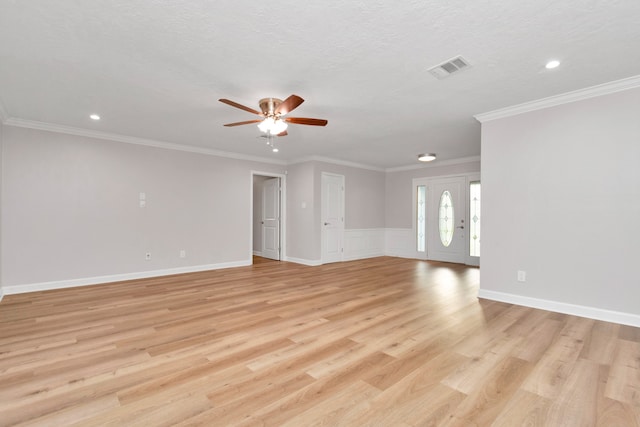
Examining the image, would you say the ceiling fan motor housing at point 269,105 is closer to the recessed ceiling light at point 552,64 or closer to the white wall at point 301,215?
the recessed ceiling light at point 552,64

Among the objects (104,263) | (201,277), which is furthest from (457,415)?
(104,263)

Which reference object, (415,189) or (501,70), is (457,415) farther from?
(415,189)

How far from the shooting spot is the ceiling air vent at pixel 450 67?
2561 mm

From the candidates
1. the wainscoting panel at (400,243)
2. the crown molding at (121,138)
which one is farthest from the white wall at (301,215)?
the wainscoting panel at (400,243)

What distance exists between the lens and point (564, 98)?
3287 mm

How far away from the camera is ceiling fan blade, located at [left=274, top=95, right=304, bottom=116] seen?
2.80 m

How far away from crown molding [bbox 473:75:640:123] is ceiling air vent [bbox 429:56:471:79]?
1.40 m

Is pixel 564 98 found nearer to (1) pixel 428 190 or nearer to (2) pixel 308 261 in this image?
(1) pixel 428 190

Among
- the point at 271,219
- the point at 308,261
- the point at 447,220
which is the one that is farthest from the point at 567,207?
the point at 271,219

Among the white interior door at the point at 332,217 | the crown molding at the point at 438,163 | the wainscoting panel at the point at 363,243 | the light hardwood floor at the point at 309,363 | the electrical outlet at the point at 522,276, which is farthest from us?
the wainscoting panel at the point at 363,243

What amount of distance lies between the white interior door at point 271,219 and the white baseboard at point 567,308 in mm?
4740

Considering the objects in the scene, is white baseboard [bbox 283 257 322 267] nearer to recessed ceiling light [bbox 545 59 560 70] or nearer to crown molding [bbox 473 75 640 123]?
crown molding [bbox 473 75 640 123]

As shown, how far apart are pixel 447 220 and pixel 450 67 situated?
A: 16.9ft

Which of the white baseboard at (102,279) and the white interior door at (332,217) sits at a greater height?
the white interior door at (332,217)
